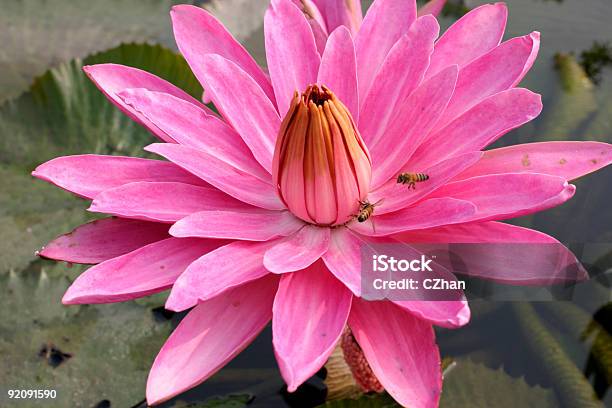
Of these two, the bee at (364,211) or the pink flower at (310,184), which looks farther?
the bee at (364,211)

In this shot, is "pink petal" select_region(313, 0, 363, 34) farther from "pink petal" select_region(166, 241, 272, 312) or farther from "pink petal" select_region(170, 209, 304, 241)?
"pink petal" select_region(166, 241, 272, 312)

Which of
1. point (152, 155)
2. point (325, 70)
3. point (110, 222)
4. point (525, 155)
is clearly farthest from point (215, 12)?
point (525, 155)

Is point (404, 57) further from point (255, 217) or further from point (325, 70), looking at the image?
point (255, 217)

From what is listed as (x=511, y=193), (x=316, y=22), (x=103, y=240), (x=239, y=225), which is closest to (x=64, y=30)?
(x=316, y=22)

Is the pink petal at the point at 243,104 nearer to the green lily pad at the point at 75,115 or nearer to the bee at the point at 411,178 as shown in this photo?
the bee at the point at 411,178

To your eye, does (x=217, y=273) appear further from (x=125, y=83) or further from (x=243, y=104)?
(x=125, y=83)

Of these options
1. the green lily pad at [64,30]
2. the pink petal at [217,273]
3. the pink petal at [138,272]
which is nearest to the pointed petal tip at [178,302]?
the pink petal at [217,273]
